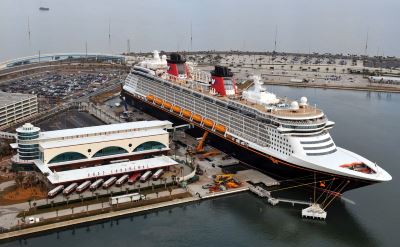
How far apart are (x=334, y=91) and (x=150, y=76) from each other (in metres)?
26.1

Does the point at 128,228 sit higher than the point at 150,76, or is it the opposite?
the point at 150,76

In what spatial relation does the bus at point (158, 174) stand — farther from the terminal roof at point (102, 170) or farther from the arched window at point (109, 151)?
the arched window at point (109, 151)

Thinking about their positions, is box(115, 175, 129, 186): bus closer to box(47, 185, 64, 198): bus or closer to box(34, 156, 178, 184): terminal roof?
box(34, 156, 178, 184): terminal roof

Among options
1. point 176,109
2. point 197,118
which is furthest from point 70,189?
point 176,109

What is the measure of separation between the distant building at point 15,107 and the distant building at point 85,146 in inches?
297

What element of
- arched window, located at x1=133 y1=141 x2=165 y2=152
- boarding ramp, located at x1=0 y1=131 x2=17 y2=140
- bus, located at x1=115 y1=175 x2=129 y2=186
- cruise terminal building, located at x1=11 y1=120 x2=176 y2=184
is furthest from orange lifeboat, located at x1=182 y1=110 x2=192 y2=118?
boarding ramp, located at x1=0 y1=131 x2=17 y2=140

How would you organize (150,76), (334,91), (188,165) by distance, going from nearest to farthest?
(188,165) → (150,76) → (334,91)

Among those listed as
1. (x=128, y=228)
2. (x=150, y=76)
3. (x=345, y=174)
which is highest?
(x=150, y=76)

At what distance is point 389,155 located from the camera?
3080cm

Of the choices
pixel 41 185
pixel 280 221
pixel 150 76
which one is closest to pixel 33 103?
pixel 150 76

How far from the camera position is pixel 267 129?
25812 mm

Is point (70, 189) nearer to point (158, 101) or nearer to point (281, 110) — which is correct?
point (281, 110)

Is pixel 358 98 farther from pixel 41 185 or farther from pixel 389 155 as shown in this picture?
pixel 41 185

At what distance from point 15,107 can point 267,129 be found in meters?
19.5
